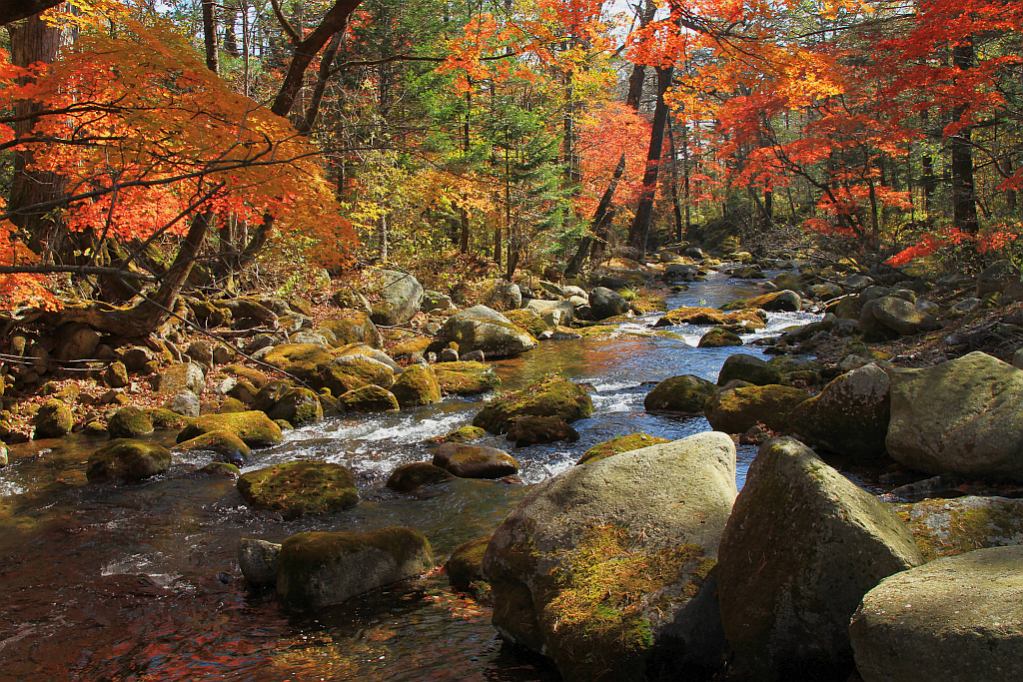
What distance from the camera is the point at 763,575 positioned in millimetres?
3553

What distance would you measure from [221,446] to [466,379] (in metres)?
4.34

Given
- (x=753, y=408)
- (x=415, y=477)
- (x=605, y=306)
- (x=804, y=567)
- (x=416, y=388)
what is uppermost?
(x=804, y=567)

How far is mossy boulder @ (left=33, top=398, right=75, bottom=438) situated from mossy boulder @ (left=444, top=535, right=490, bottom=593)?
7044 mm

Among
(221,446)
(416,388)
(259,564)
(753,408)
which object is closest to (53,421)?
(221,446)

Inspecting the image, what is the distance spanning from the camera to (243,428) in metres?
9.48

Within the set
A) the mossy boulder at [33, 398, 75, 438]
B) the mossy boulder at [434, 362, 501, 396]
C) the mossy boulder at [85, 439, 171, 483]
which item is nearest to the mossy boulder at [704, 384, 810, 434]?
the mossy boulder at [434, 362, 501, 396]

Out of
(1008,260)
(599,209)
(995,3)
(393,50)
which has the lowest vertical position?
(1008,260)

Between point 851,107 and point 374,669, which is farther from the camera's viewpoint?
point 851,107

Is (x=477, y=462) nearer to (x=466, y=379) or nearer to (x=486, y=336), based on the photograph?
(x=466, y=379)

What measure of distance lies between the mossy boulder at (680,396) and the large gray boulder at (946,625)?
6.80 metres

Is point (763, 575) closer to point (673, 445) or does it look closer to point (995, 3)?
point (673, 445)

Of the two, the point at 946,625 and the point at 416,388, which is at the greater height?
the point at 946,625

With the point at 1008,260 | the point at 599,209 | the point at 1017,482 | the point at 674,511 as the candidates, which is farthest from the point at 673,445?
the point at 599,209

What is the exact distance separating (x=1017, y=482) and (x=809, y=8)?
42.5 ft
